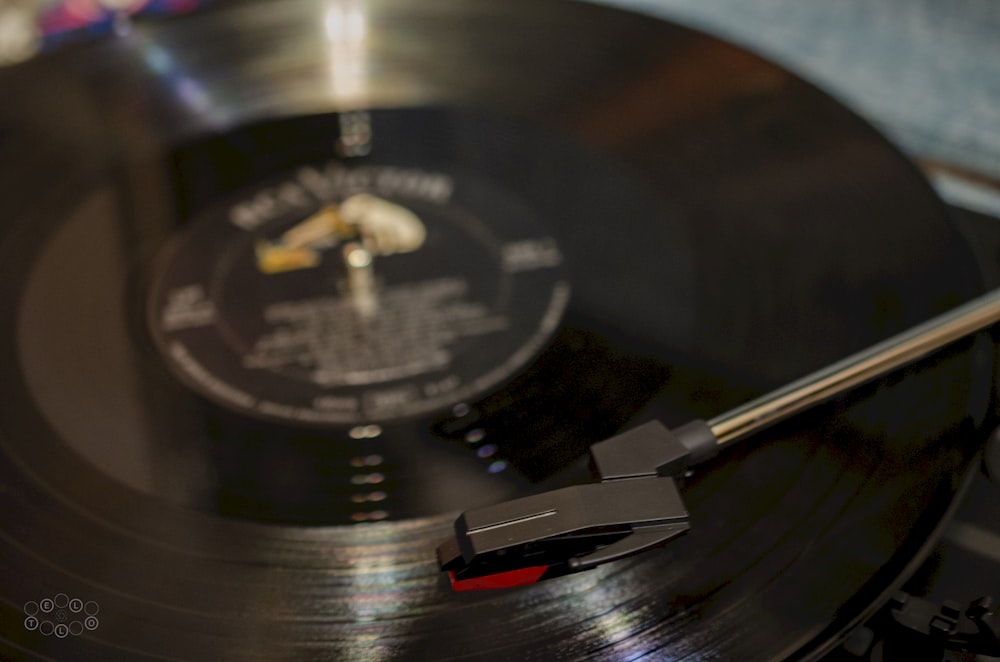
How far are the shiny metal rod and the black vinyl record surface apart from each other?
20mm

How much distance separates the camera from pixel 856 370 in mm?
621

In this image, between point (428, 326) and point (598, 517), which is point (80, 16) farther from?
point (598, 517)

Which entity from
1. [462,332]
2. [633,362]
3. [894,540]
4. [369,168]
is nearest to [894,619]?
[894,540]

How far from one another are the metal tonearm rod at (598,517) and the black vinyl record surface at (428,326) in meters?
0.04

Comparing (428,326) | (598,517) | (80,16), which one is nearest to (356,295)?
(428,326)

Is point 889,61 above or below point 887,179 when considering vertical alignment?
above

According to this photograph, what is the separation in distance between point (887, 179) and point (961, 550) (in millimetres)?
321

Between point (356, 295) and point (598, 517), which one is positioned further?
point (356, 295)

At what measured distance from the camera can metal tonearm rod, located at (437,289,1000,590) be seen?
501 mm

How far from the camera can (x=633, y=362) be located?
0.72 meters

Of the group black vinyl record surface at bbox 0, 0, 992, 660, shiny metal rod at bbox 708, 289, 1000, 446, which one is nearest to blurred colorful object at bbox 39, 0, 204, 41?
black vinyl record surface at bbox 0, 0, 992, 660

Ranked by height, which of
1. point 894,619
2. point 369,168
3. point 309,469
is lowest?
point 894,619

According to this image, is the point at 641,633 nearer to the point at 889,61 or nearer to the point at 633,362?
the point at 633,362

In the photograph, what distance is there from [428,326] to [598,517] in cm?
30
